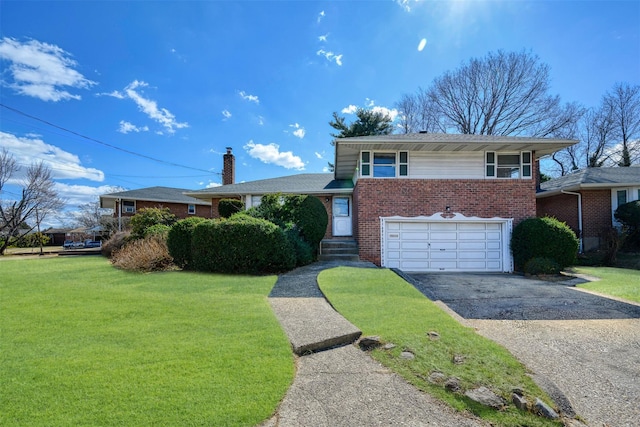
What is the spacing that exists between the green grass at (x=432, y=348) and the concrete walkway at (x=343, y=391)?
167mm

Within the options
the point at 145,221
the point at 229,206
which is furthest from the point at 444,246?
the point at 145,221

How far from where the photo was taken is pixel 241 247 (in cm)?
894

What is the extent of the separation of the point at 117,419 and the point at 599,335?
6.32 metres

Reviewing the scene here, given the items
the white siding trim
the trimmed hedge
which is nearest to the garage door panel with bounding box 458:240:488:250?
the white siding trim

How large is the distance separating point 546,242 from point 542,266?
0.97 metres

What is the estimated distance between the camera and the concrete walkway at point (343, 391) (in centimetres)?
244

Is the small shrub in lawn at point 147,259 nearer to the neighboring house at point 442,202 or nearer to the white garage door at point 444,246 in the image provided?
the neighboring house at point 442,202

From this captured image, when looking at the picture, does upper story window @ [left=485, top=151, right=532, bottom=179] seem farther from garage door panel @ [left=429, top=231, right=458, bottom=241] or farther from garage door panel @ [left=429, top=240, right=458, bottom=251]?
garage door panel @ [left=429, top=240, right=458, bottom=251]

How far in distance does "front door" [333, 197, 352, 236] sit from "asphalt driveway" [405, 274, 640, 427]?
694 cm

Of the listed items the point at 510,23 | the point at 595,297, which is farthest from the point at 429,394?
the point at 510,23

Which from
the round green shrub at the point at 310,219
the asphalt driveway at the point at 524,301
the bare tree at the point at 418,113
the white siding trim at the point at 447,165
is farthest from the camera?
the bare tree at the point at 418,113

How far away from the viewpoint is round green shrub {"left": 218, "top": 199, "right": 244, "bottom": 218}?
15.0 meters

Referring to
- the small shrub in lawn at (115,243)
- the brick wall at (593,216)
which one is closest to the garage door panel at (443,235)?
the brick wall at (593,216)

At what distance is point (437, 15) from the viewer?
1312cm
